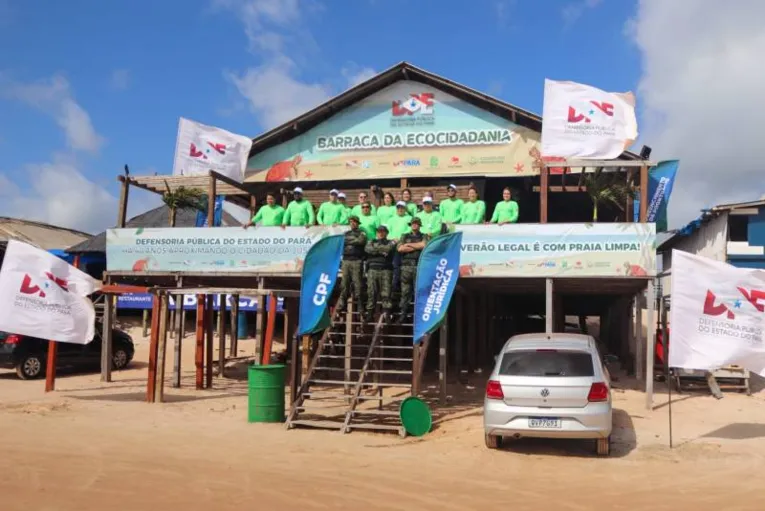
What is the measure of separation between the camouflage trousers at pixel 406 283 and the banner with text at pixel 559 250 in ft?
5.52

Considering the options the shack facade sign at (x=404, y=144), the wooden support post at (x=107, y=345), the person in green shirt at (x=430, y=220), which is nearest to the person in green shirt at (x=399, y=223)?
the person in green shirt at (x=430, y=220)

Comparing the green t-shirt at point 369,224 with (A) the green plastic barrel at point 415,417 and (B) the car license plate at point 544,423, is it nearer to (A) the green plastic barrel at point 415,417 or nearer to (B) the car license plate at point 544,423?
(A) the green plastic barrel at point 415,417

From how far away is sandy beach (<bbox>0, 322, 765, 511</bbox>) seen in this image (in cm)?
640

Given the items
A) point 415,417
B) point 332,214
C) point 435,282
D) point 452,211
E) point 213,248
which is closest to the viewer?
point 415,417

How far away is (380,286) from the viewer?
1253 cm

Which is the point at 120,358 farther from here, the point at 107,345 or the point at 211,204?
the point at 211,204

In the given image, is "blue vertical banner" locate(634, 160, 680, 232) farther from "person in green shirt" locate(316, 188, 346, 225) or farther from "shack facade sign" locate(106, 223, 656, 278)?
"person in green shirt" locate(316, 188, 346, 225)

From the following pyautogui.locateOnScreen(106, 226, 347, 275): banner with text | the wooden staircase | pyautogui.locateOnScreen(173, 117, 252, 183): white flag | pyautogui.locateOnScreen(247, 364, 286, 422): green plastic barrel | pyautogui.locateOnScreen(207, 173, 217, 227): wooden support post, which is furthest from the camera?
pyautogui.locateOnScreen(173, 117, 252, 183): white flag

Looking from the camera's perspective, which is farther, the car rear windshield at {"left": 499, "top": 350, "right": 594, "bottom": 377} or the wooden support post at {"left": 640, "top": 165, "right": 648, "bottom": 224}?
the wooden support post at {"left": 640, "top": 165, "right": 648, "bottom": 224}

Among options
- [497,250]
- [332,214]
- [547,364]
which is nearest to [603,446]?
[547,364]

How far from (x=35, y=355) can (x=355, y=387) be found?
31.4 feet

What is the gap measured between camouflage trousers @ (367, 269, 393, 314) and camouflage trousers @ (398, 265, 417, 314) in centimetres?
23

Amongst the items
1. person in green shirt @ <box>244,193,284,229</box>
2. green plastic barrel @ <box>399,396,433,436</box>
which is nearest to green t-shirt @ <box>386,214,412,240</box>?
person in green shirt @ <box>244,193,284,229</box>

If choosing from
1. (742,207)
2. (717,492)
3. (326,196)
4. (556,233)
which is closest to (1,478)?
(717,492)
